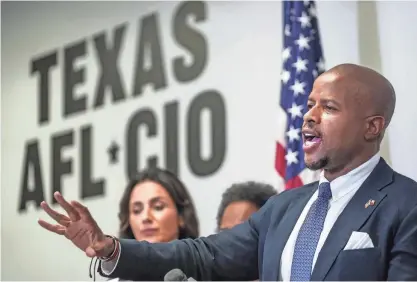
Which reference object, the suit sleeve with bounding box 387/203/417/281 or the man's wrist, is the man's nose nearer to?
the suit sleeve with bounding box 387/203/417/281

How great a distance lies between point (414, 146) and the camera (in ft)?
10.7

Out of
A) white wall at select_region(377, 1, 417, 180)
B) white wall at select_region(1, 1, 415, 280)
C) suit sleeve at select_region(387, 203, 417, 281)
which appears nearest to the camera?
suit sleeve at select_region(387, 203, 417, 281)

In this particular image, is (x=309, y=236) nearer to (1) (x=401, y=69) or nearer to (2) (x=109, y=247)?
(2) (x=109, y=247)

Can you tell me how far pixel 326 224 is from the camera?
191cm

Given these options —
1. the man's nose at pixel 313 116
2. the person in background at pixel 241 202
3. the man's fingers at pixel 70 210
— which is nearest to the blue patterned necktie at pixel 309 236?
the man's nose at pixel 313 116

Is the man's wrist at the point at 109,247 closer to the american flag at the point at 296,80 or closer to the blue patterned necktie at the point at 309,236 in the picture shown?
the blue patterned necktie at the point at 309,236

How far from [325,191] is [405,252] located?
31 cm

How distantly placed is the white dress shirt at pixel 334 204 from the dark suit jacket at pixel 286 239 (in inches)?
0.6

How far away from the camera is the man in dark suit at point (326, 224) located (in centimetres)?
179

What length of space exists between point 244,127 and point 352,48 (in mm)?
816

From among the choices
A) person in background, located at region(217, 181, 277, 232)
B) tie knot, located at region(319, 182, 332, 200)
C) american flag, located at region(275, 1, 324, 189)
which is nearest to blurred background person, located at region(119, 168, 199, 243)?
person in background, located at region(217, 181, 277, 232)

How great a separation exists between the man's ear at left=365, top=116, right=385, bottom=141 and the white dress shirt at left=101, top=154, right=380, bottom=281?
6 cm

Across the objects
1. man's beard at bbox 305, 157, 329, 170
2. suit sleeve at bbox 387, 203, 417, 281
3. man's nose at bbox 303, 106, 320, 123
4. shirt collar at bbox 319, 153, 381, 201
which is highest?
man's nose at bbox 303, 106, 320, 123

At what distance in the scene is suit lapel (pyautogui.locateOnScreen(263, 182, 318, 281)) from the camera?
1.92 m
